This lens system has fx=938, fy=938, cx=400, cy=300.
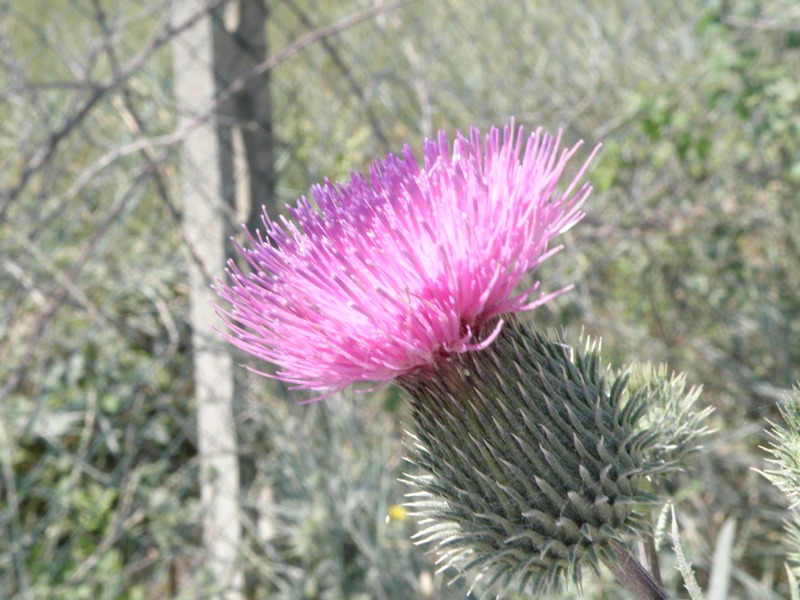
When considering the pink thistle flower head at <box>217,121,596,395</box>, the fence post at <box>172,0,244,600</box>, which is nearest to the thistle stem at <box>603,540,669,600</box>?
the pink thistle flower head at <box>217,121,596,395</box>

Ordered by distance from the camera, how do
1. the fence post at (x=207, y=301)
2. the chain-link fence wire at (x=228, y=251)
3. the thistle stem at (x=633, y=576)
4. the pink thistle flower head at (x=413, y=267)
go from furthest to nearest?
the fence post at (x=207, y=301) → the chain-link fence wire at (x=228, y=251) → the pink thistle flower head at (x=413, y=267) → the thistle stem at (x=633, y=576)

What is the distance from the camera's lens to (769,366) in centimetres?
399

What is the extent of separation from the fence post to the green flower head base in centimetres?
198

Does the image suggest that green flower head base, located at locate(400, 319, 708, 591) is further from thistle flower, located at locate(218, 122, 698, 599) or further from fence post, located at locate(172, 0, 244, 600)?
fence post, located at locate(172, 0, 244, 600)

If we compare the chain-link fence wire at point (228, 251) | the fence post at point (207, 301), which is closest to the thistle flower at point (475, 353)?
the chain-link fence wire at point (228, 251)

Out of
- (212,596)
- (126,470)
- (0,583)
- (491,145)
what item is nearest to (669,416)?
(491,145)

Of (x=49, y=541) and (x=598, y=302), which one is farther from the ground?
(x=598, y=302)

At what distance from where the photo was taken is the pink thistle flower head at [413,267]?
4.82 ft

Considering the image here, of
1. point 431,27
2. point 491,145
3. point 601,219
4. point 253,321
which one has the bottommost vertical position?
point 253,321

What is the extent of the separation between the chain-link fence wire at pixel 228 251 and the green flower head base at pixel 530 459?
56.6 inches

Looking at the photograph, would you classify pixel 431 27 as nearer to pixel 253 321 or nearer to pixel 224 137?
pixel 224 137

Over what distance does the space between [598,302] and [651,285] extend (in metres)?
0.28

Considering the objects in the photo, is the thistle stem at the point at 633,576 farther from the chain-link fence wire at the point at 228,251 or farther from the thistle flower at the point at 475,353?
the chain-link fence wire at the point at 228,251

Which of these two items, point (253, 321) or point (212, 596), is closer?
point (253, 321)
